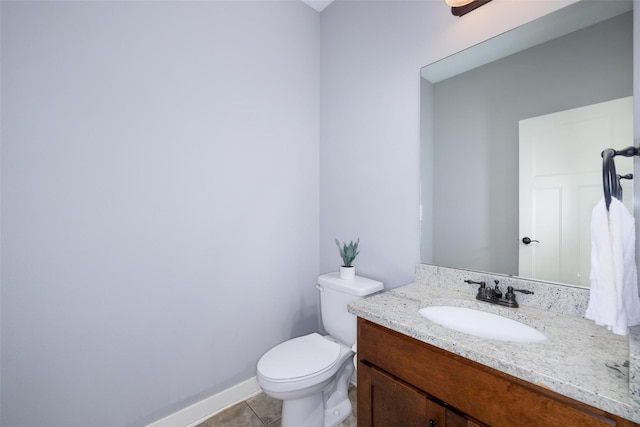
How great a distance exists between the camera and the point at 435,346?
0.85 metres

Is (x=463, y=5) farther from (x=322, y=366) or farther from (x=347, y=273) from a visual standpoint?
(x=322, y=366)

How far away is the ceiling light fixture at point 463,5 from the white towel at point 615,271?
1077 millimetres

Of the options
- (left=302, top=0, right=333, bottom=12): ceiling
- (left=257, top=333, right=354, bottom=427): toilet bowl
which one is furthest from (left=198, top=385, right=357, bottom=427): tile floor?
(left=302, top=0, right=333, bottom=12): ceiling

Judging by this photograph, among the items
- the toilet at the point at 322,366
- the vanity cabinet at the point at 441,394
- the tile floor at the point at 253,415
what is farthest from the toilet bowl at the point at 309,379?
the vanity cabinet at the point at 441,394

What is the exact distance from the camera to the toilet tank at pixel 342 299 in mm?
1506

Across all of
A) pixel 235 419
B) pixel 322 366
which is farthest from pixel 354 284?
pixel 235 419

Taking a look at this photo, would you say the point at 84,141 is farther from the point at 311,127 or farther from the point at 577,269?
the point at 577,269

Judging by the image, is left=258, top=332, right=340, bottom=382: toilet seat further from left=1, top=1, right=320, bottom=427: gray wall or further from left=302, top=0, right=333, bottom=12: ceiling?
left=302, top=0, right=333, bottom=12: ceiling

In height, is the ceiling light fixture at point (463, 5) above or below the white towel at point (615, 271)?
above

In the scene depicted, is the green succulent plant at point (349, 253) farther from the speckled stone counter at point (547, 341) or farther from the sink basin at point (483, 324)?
the sink basin at point (483, 324)

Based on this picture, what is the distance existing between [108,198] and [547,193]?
6.40ft

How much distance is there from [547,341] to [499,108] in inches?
39.9

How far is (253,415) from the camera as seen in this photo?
1576 mm

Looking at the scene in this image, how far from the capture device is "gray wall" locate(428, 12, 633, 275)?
38.6 inches
